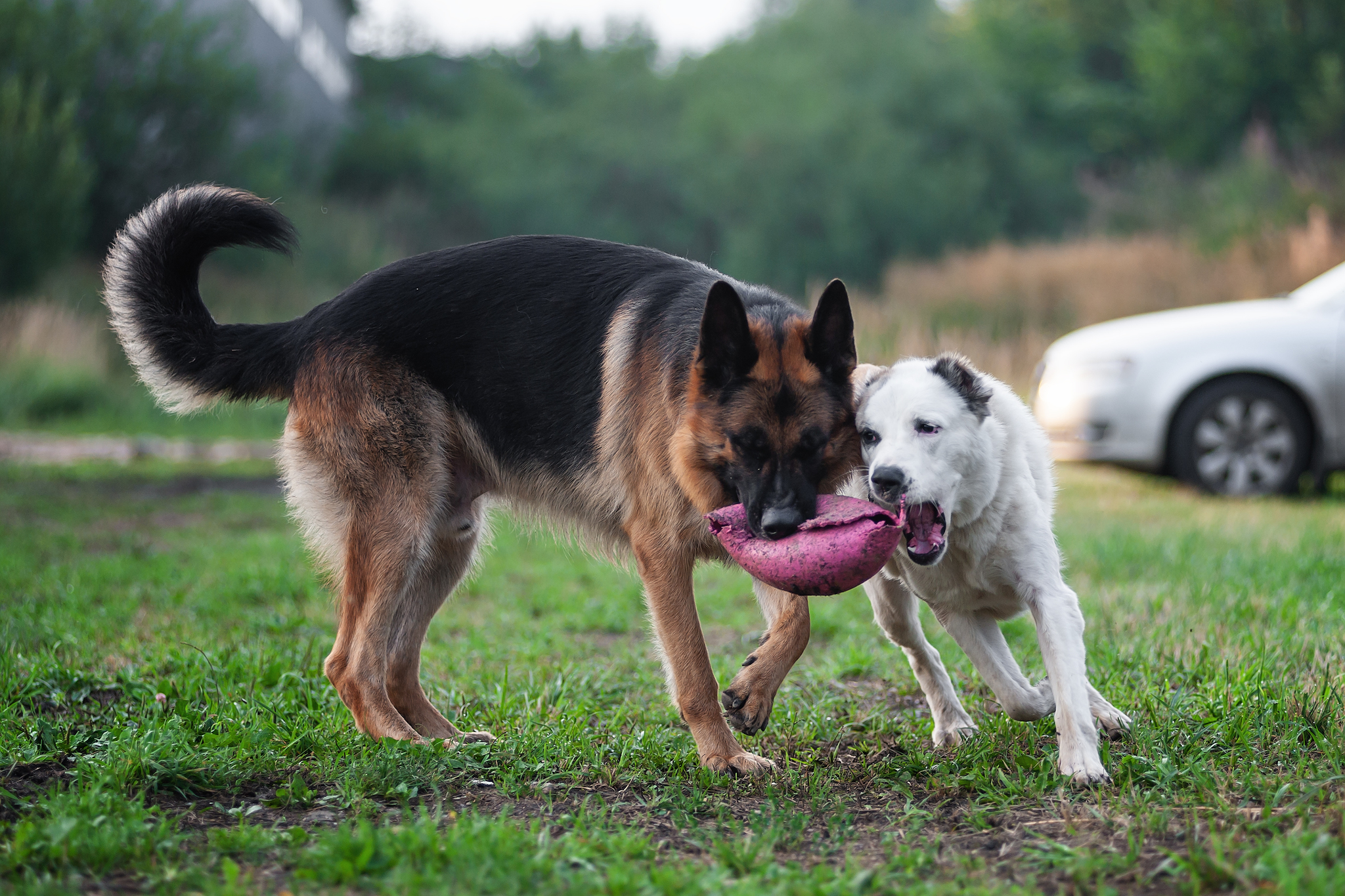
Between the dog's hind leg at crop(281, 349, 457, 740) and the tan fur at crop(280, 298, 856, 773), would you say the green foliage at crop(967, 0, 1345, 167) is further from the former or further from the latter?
the dog's hind leg at crop(281, 349, 457, 740)

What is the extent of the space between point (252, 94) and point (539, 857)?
2414cm

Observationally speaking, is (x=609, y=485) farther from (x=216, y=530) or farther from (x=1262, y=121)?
(x=1262, y=121)

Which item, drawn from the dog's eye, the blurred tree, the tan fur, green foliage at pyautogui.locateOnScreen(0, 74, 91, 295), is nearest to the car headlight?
the tan fur

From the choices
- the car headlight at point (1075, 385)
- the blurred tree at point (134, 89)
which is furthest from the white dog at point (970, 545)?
the blurred tree at point (134, 89)

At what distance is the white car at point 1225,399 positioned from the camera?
871cm

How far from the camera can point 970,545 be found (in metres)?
3.53

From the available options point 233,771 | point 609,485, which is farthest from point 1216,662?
point 233,771

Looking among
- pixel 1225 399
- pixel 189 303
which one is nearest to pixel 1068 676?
pixel 189 303

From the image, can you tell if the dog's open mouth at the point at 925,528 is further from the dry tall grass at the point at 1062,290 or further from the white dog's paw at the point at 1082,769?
the dry tall grass at the point at 1062,290

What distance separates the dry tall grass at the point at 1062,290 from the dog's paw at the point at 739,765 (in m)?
11.6

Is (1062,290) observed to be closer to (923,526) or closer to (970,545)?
(970,545)

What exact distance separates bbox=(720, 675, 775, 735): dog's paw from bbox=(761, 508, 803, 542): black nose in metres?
0.55

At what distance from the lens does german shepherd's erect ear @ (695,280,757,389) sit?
341cm

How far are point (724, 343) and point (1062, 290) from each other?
16.3 meters
